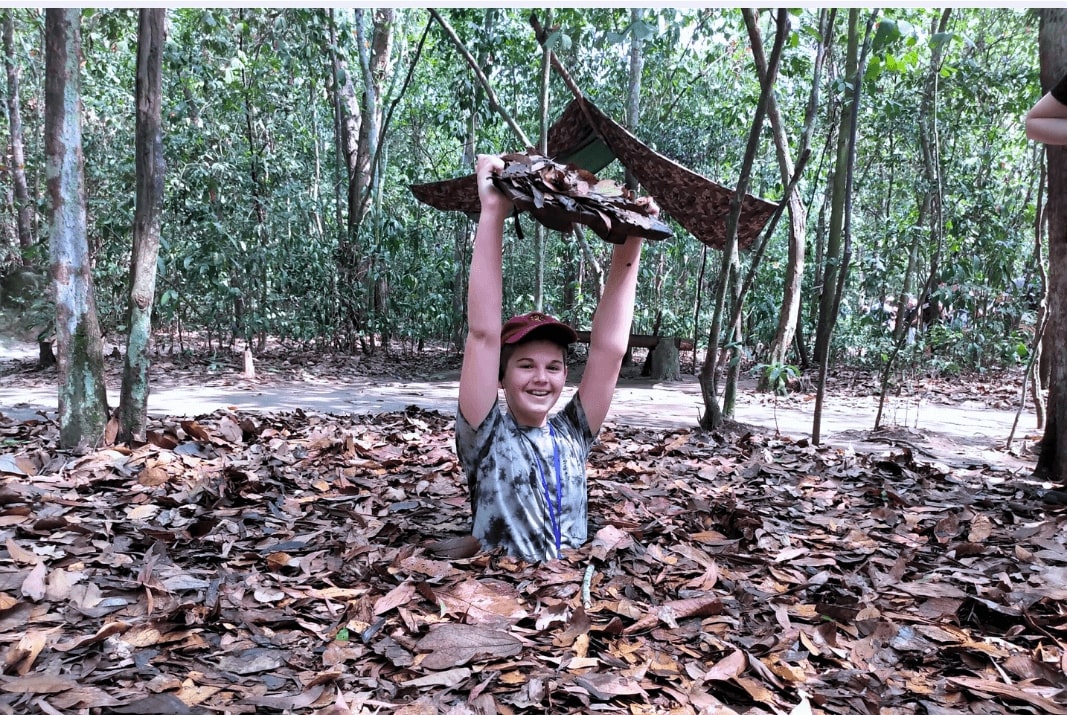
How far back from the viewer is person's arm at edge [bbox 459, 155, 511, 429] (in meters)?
2.42

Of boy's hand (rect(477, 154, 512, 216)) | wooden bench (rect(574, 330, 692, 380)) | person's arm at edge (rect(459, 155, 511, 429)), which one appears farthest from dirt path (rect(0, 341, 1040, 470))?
boy's hand (rect(477, 154, 512, 216))

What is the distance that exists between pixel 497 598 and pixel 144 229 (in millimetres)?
3010

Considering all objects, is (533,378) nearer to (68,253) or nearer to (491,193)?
(491,193)

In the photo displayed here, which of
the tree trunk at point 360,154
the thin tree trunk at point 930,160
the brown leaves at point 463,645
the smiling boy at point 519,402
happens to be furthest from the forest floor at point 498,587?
the tree trunk at point 360,154

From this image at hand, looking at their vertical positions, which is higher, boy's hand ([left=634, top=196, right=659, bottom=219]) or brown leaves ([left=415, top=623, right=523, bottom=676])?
boy's hand ([left=634, top=196, right=659, bottom=219])

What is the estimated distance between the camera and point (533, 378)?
2.60 meters

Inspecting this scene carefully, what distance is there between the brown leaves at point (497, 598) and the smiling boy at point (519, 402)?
12 cm

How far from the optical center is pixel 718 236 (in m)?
4.87

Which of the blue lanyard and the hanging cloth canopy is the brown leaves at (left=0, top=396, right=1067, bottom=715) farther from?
the hanging cloth canopy

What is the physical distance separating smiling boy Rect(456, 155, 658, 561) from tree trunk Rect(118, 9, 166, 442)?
7.33ft

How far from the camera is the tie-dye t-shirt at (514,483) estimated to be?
100 inches

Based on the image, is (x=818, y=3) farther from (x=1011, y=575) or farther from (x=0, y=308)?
(x=0, y=308)

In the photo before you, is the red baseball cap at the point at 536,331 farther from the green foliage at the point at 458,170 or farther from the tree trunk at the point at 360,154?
the tree trunk at the point at 360,154

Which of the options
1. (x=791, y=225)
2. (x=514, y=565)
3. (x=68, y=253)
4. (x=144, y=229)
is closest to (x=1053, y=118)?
(x=514, y=565)
